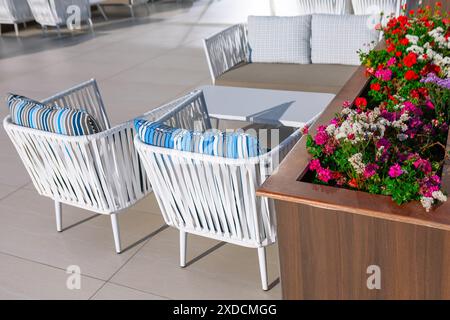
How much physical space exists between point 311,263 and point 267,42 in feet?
9.81

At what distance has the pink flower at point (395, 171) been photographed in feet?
5.58

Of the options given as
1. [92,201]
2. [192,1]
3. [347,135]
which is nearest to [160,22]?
[192,1]

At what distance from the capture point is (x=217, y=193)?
7.41ft

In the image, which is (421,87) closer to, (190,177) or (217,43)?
(190,177)

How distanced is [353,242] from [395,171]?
271mm

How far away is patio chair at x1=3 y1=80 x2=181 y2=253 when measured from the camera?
8.32ft

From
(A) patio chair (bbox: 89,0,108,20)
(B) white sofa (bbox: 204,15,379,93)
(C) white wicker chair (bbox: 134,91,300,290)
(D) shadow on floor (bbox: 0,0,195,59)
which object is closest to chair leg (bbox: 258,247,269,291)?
(C) white wicker chair (bbox: 134,91,300,290)

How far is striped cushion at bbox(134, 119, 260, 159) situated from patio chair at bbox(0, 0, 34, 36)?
740cm

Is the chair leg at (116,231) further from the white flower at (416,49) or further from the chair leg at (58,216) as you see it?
the white flower at (416,49)

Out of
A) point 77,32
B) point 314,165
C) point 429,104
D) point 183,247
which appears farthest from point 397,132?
point 77,32

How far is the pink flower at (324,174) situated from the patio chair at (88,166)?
1.14m

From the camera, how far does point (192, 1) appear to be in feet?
35.7

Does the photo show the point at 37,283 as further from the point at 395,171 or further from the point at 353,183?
the point at 395,171

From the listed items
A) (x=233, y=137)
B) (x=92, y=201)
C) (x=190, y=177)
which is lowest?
(x=92, y=201)
